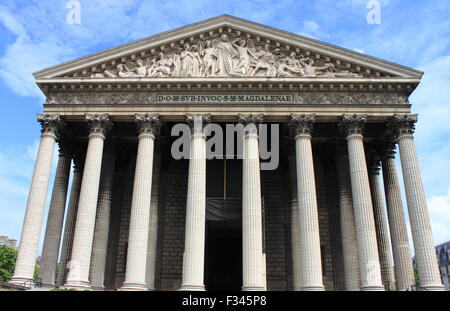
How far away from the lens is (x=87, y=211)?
82.3 ft

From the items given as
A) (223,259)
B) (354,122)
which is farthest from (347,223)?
(223,259)

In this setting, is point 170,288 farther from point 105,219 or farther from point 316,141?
point 316,141

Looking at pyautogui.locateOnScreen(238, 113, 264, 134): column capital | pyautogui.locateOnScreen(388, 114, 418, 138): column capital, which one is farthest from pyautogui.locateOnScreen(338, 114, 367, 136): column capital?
pyautogui.locateOnScreen(238, 113, 264, 134): column capital

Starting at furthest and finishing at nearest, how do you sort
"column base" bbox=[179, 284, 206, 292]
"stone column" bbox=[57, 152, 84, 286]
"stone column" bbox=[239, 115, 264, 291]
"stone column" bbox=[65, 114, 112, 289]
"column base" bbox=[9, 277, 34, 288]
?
"stone column" bbox=[57, 152, 84, 286]
"stone column" bbox=[65, 114, 112, 289]
"stone column" bbox=[239, 115, 264, 291]
"column base" bbox=[9, 277, 34, 288]
"column base" bbox=[179, 284, 206, 292]

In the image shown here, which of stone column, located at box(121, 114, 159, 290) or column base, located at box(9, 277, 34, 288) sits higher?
stone column, located at box(121, 114, 159, 290)

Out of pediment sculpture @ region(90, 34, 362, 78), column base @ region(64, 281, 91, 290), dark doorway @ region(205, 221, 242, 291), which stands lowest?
column base @ region(64, 281, 91, 290)

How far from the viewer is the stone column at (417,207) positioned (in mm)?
23531

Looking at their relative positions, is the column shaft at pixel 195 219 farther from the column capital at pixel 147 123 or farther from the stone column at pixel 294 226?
the stone column at pixel 294 226

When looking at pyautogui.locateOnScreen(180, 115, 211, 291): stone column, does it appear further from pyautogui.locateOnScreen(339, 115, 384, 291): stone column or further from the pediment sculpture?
pyautogui.locateOnScreen(339, 115, 384, 291): stone column

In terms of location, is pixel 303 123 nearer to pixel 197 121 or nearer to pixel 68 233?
pixel 197 121

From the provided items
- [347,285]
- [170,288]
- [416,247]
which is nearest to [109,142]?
[170,288]

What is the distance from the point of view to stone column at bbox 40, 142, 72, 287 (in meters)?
26.8

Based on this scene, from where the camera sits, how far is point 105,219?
2862cm

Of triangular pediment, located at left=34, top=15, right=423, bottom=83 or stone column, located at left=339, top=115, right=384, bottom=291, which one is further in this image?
triangular pediment, located at left=34, top=15, right=423, bottom=83
